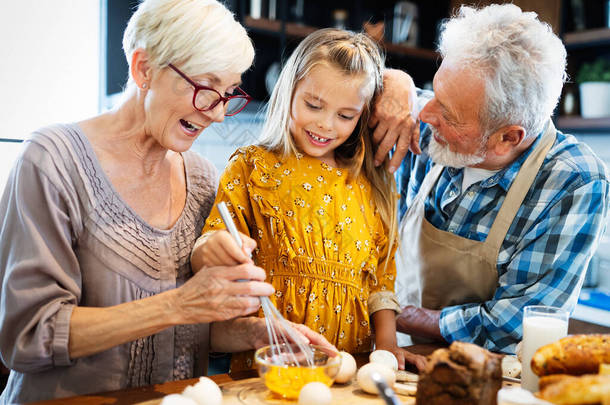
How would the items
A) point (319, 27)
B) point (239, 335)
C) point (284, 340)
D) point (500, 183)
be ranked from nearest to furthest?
point (284, 340)
point (239, 335)
point (500, 183)
point (319, 27)

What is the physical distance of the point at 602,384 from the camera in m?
0.87

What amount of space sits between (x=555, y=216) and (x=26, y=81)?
215 cm

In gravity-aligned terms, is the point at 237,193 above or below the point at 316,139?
below

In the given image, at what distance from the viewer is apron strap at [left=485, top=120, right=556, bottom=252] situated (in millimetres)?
1737

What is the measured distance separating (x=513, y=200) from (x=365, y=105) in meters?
0.53

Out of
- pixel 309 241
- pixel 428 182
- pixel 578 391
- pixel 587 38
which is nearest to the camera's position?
pixel 578 391

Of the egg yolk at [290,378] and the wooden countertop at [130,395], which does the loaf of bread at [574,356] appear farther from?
the wooden countertop at [130,395]

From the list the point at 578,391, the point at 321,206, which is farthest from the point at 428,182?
the point at 578,391

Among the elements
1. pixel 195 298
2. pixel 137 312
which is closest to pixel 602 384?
pixel 195 298

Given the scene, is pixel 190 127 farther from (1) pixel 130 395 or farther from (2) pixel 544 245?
(2) pixel 544 245

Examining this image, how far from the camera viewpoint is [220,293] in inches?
45.8

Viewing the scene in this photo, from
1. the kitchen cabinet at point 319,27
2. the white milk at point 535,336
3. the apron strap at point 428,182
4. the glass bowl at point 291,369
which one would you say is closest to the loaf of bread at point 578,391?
the white milk at point 535,336

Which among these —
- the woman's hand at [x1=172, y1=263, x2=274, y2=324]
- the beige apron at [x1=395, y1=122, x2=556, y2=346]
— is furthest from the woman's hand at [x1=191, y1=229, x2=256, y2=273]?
the beige apron at [x1=395, y1=122, x2=556, y2=346]

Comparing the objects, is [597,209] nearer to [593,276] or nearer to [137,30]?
[137,30]
